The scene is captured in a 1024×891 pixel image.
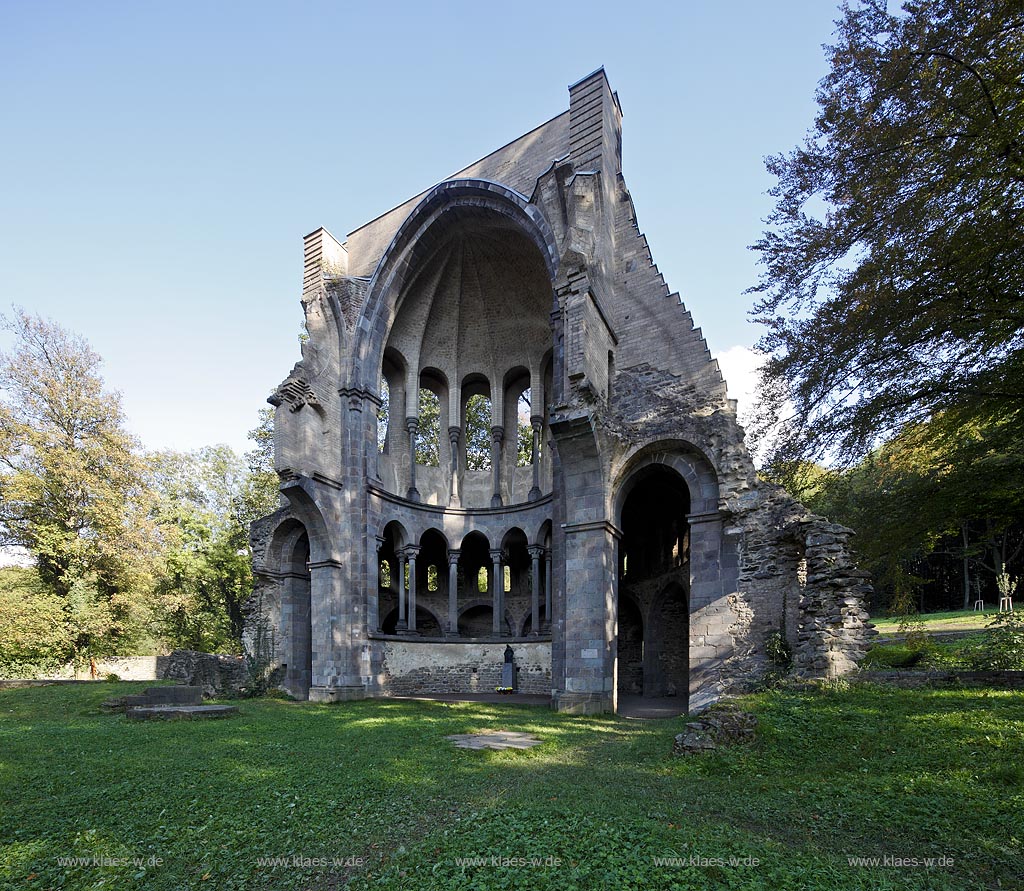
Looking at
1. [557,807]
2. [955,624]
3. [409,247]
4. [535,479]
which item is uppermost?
[409,247]

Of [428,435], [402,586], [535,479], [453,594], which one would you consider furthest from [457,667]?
[428,435]

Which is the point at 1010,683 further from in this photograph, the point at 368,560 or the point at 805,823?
the point at 368,560

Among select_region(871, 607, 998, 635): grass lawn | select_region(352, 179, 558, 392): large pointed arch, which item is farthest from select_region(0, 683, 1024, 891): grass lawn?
select_region(871, 607, 998, 635): grass lawn

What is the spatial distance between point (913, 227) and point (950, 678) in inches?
228

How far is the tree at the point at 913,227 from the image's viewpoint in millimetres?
6324

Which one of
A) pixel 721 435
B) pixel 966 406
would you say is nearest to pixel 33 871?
pixel 966 406

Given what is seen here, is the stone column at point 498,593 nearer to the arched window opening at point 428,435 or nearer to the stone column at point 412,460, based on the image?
the stone column at point 412,460

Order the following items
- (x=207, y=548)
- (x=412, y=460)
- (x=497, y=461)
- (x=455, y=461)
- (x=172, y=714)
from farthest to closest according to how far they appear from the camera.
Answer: (x=207, y=548) < (x=455, y=461) < (x=497, y=461) < (x=412, y=460) < (x=172, y=714)

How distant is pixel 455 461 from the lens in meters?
20.6

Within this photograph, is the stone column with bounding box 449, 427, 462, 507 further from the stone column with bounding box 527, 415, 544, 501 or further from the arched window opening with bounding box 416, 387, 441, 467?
the arched window opening with bounding box 416, 387, 441, 467

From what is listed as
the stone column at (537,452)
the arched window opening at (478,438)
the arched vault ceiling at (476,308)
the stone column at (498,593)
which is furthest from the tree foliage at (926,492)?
the arched window opening at (478,438)

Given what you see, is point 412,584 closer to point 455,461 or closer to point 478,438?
point 455,461

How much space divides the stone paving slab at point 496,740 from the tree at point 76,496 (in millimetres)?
17897

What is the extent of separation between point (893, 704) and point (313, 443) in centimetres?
1395
